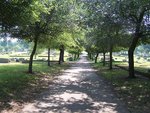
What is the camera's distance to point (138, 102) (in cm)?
1298

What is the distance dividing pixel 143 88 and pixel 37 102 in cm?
713

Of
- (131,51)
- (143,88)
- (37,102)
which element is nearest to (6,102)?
(37,102)

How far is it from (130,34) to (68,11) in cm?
554

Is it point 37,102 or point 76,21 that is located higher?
point 76,21

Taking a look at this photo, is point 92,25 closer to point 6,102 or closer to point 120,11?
point 120,11

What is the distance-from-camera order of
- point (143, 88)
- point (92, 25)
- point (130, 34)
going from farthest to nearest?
point (130, 34)
point (92, 25)
point (143, 88)

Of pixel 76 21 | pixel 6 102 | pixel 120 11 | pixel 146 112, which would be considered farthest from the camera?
pixel 76 21

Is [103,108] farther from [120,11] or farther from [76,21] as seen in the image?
[76,21]

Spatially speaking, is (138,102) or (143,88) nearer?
(138,102)

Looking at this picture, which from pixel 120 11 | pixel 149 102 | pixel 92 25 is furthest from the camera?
pixel 92 25

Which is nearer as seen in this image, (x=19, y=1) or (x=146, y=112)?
(x=146, y=112)

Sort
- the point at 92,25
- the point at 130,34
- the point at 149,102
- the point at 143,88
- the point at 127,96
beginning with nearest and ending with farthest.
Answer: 1. the point at 149,102
2. the point at 127,96
3. the point at 143,88
4. the point at 92,25
5. the point at 130,34

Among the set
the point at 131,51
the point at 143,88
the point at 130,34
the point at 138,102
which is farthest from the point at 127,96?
the point at 130,34

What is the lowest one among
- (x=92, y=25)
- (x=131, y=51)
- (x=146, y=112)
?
(x=146, y=112)
